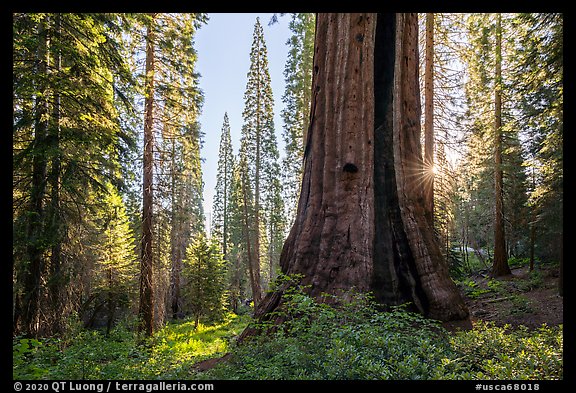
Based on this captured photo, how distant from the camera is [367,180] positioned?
5371 millimetres

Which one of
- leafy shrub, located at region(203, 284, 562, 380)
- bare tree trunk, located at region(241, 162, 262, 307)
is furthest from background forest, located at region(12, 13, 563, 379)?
bare tree trunk, located at region(241, 162, 262, 307)

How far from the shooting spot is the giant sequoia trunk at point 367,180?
5016mm

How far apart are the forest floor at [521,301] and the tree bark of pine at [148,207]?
968cm

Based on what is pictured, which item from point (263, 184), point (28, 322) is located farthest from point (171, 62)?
point (263, 184)

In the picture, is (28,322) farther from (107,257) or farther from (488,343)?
(107,257)

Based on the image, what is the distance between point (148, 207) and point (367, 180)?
821cm

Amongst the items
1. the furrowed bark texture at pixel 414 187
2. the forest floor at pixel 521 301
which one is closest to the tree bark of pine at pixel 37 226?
the furrowed bark texture at pixel 414 187

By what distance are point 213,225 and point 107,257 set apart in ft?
78.9

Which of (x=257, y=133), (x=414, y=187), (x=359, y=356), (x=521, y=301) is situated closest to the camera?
(x=359, y=356)

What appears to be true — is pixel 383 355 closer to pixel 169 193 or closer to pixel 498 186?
pixel 169 193

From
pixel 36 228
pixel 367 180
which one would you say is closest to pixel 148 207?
pixel 36 228

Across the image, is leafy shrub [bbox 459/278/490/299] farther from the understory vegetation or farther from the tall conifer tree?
the tall conifer tree

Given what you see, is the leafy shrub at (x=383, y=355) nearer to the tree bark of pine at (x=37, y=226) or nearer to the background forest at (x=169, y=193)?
the background forest at (x=169, y=193)

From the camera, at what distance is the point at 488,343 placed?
338cm
